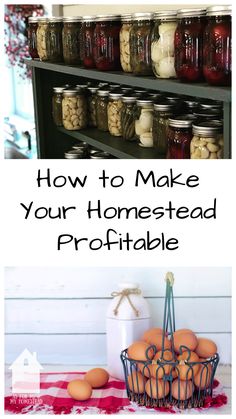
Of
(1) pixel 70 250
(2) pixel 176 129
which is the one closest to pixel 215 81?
(2) pixel 176 129

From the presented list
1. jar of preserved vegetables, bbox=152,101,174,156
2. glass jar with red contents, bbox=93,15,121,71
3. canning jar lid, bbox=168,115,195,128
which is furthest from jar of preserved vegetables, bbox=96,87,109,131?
canning jar lid, bbox=168,115,195,128

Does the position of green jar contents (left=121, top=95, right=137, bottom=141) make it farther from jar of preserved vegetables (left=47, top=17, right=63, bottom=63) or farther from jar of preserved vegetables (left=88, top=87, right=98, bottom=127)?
jar of preserved vegetables (left=47, top=17, right=63, bottom=63)

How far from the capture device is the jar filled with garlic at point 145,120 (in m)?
1.29

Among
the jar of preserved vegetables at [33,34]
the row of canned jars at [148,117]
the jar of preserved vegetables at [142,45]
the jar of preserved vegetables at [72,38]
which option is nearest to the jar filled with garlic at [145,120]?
the row of canned jars at [148,117]

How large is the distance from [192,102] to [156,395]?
54 centimetres

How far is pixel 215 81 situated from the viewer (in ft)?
2.95

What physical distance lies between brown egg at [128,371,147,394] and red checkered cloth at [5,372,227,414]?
0.03 metres

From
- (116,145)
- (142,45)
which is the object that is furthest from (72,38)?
(142,45)

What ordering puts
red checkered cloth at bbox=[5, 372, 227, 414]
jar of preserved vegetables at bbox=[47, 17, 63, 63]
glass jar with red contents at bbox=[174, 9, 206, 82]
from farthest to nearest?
jar of preserved vegetables at bbox=[47, 17, 63, 63] → red checkered cloth at bbox=[5, 372, 227, 414] → glass jar with red contents at bbox=[174, 9, 206, 82]

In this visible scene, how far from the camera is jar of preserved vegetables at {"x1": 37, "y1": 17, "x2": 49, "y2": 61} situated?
5.53 ft

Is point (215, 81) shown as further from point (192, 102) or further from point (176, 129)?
point (192, 102)

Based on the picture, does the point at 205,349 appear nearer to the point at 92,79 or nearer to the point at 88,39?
the point at 88,39

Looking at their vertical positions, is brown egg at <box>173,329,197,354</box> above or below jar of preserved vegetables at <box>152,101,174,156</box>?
below

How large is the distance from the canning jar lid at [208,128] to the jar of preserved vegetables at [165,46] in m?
0.10
